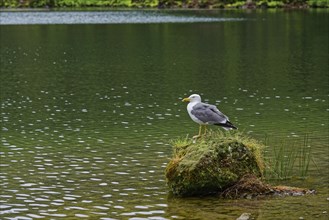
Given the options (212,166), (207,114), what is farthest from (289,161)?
(212,166)

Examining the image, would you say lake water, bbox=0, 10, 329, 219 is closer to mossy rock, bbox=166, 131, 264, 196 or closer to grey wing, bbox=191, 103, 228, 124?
mossy rock, bbox=166, 131, 264, 196

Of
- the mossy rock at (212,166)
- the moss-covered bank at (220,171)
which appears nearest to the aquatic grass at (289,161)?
the moss-covered bank at (220,171)

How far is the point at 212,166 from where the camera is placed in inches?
1101

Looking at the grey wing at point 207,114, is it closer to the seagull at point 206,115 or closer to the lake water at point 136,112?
the seagull at point 206,115

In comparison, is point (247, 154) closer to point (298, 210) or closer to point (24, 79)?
point (298, 210)

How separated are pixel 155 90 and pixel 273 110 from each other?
547 inches

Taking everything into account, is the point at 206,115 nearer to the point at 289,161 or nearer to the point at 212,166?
the point at 212,166

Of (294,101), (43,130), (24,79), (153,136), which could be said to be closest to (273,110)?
(294,101)

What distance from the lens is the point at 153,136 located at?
42438 millimetres

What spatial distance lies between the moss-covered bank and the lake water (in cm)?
59

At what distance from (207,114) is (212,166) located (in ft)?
8.70

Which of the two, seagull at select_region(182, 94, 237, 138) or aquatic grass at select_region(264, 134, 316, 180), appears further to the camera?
aquatic grass at select_region(264, 134, 316, 180)

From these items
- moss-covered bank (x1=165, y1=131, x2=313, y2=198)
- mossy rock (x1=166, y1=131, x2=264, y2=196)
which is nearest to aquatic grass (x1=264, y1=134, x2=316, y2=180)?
moss-covered bank (x1=165, y1=131, x2=313, y2=198)

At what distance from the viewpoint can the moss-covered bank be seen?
28.0 metres
